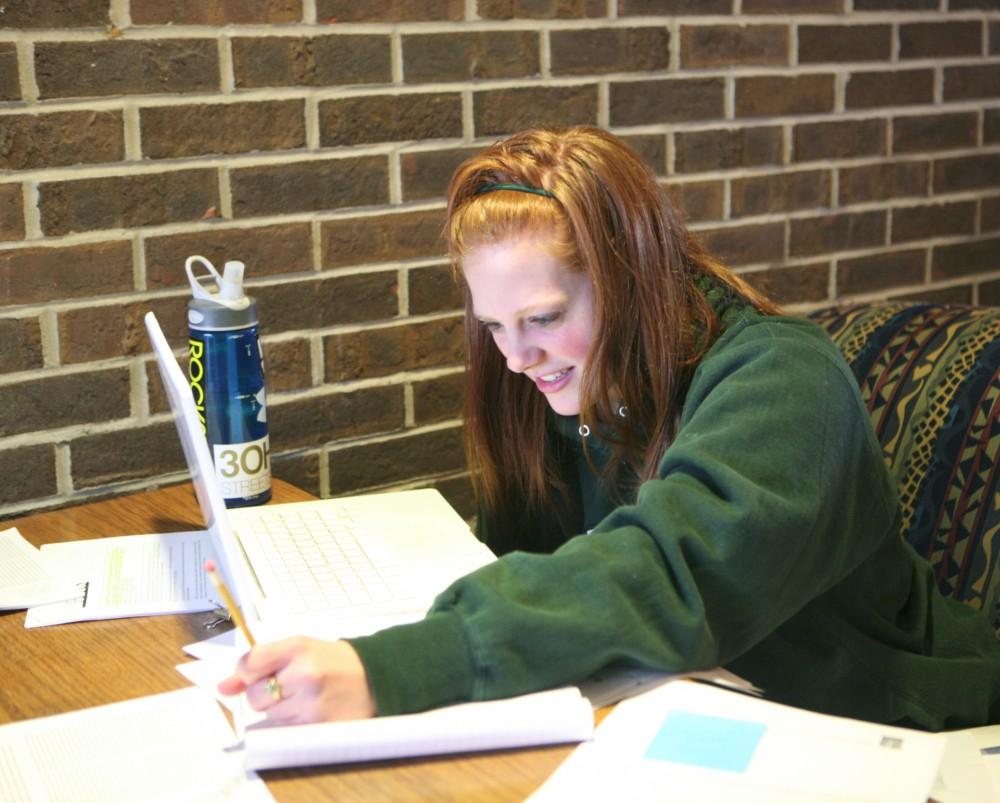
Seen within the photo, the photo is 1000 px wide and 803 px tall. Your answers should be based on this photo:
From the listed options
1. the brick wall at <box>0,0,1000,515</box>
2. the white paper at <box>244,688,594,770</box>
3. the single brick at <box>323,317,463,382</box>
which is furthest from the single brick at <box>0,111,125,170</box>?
the white paper at <box>244,688,594,770</box>

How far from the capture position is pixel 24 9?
1.55m

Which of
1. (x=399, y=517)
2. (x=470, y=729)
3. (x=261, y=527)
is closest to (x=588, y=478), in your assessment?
(x=399, y=517)

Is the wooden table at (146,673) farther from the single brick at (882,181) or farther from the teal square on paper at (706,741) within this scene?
the single brick at (882,181)

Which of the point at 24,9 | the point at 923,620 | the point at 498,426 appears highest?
the point at 24,9

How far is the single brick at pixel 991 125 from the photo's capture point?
2.56 meters

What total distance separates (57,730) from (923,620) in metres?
0.91

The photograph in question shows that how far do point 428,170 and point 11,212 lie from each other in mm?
612

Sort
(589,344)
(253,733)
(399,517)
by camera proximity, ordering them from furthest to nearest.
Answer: (399,517) < (589,344) < (253,733)

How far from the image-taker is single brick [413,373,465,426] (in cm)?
198

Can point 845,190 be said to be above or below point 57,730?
above

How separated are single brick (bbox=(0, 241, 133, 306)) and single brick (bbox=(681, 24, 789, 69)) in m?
1.02

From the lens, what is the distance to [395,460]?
198 centimetres

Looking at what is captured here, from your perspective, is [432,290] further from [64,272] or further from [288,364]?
[64,272]

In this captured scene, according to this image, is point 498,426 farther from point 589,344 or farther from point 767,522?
point 767,522
